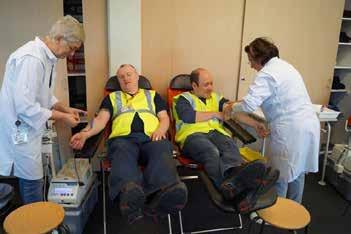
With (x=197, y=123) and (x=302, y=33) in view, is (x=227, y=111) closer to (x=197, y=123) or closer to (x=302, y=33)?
(x=197, y=123)

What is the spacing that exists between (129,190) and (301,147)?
118 centimetres

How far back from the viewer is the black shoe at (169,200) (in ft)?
5.35

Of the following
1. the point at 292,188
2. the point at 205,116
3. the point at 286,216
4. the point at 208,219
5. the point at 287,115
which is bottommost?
the point at 208,219

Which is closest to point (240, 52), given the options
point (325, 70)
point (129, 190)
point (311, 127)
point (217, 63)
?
point (217, 63)

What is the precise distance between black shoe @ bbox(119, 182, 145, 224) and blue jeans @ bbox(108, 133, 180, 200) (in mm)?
84

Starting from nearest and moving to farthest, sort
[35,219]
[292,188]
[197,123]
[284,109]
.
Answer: [35,219] < [284,109] < [292,188] < [197,123]

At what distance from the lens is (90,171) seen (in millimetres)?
2438

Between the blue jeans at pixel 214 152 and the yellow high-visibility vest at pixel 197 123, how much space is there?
6 cm

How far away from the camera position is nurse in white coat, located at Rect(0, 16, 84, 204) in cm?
167

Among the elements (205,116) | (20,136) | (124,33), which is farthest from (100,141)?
(124,33)

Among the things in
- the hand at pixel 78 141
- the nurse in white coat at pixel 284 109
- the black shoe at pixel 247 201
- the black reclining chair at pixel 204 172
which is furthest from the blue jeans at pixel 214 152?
the hand at pixel 78 141

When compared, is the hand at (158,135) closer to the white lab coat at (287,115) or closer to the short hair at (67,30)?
the white lab coat at (287,115)

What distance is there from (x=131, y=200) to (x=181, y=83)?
141 centimetres

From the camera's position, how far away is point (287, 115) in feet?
6.91
